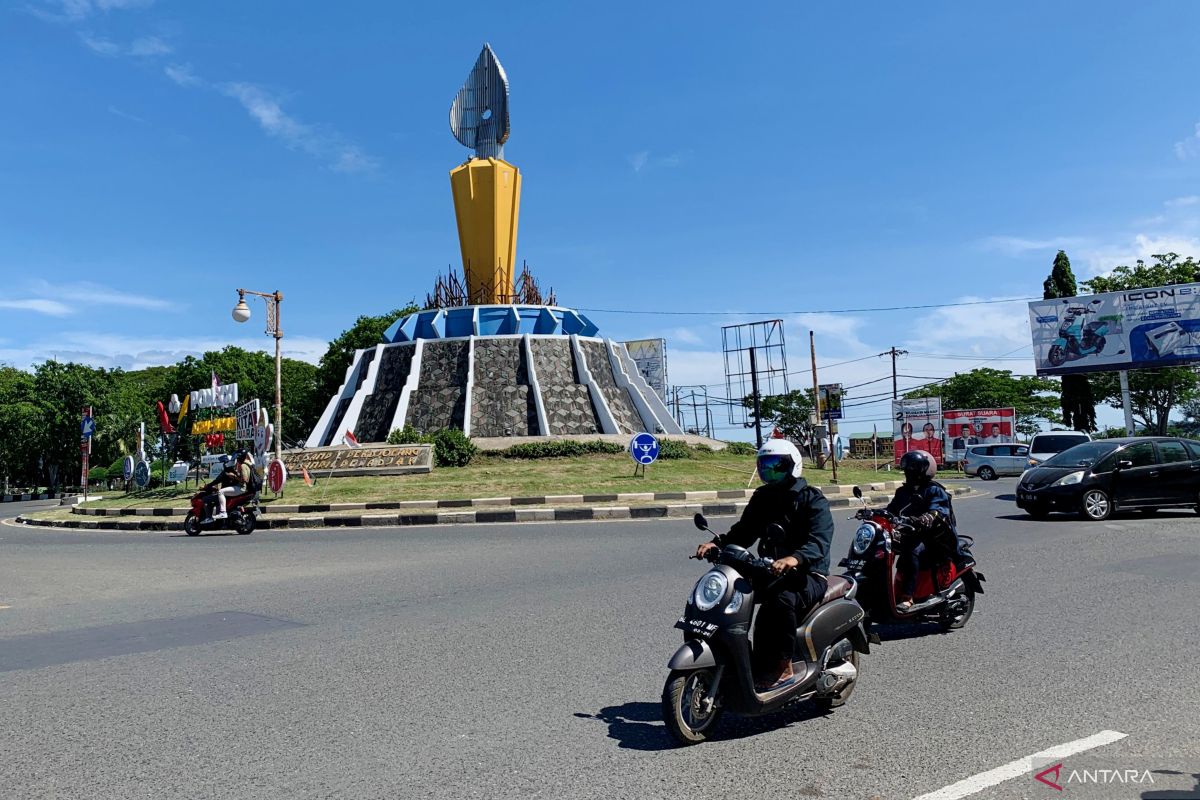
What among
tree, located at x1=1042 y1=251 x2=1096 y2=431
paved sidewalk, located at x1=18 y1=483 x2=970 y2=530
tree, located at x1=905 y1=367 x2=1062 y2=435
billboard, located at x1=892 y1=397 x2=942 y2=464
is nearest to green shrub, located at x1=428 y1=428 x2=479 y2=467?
paved sidewalk, located at x1=18 y1=483 x2=970 y2=530

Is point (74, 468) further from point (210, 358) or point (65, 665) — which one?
point (65, 665)

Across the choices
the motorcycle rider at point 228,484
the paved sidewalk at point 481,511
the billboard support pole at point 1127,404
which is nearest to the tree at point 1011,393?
the billboard support pole at point 1127,404

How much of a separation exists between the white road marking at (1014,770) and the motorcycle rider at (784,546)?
100cm

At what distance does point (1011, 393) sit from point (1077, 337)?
78.7ft

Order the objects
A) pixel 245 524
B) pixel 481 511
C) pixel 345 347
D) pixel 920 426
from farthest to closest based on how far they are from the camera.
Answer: pixel 345 347 < pixel 920 426 < pixel 481 511 < pixel 245 524

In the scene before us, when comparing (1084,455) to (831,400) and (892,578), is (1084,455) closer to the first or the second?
(892,578)

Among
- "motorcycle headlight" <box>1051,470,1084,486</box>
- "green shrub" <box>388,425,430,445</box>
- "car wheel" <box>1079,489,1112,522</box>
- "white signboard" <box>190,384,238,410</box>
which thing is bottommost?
"car wheel" <box>1079,489,1112,522</box>

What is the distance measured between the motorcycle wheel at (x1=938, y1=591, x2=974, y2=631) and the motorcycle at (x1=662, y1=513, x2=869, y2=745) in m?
2.43

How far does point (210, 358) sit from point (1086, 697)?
57.9 meters

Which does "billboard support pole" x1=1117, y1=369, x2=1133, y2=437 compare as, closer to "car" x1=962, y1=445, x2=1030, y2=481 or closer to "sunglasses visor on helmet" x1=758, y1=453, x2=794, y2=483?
"car" x1=962, y1=445, x2=1030, y2=481

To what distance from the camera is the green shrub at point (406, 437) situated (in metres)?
27.0

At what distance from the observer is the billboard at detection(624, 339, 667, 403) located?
197 ft

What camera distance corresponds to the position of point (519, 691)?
16.0ft

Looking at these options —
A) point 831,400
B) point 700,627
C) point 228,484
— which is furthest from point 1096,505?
point 228,484
